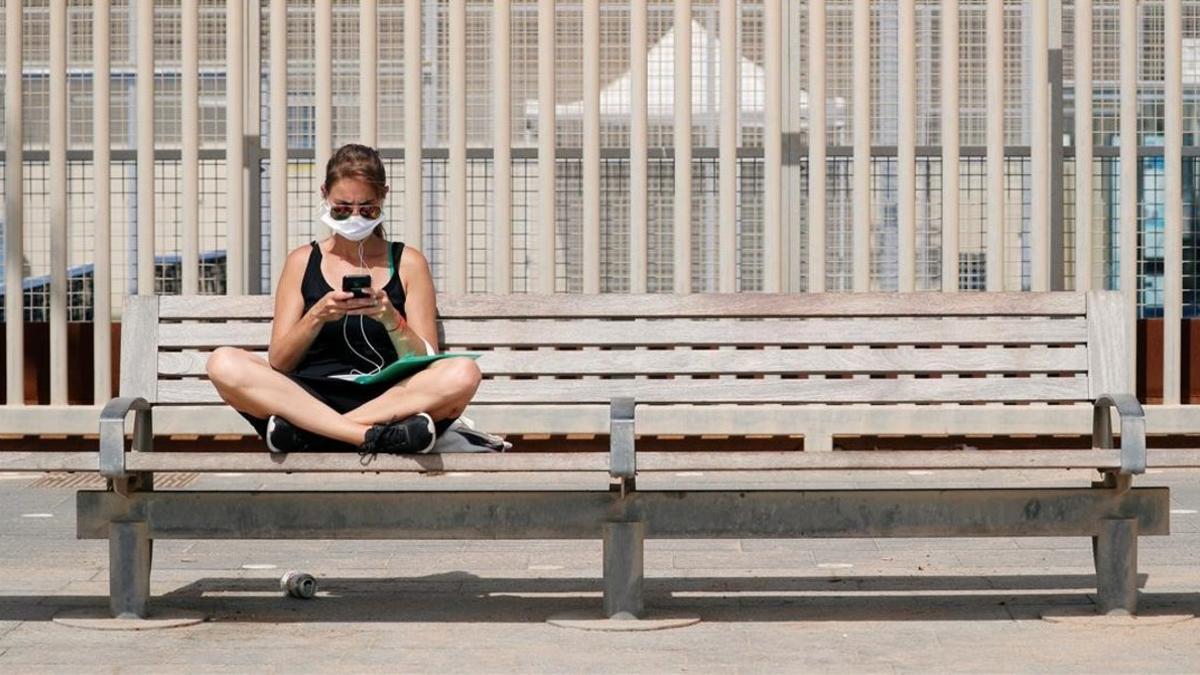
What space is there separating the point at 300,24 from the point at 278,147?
819 mm

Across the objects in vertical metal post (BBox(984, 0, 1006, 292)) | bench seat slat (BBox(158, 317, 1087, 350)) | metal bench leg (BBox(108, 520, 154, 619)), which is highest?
vertical metal post (BBox(984, 0, 1006, 292))

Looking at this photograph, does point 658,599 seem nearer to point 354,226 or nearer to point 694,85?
point 354,226

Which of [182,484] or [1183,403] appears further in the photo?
[1183,403]

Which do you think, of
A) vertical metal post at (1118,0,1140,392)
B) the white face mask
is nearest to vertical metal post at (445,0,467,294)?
vertical metal post at (1118,0,1140,392)

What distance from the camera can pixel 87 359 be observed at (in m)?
9.97

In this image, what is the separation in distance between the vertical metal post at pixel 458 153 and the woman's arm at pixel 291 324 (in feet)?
10.6

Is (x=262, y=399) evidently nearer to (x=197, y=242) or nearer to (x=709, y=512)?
(x=709, y=512)

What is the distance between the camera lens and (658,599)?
Result: 639cm

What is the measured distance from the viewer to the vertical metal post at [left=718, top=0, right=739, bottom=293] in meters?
9.39

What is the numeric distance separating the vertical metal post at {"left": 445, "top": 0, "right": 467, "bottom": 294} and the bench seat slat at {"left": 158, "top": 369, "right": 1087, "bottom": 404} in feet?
10.6

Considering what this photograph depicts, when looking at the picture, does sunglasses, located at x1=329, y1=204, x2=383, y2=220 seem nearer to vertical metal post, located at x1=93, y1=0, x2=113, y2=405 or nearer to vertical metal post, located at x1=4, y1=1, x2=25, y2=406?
vertical metal post, located at x1=93, y1=0, x2=113, y2=405

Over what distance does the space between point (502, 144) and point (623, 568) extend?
3.96 metres

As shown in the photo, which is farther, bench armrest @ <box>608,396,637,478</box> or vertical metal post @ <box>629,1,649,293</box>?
vertical metal post @ <box>629,1,649,293</box>

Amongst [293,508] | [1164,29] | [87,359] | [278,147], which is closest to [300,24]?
[278,147]
